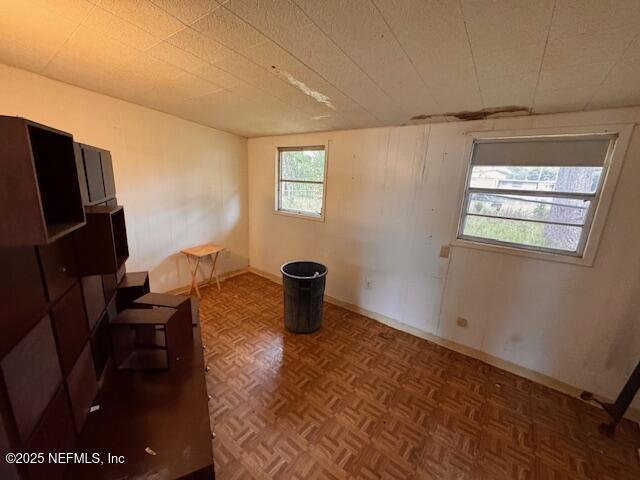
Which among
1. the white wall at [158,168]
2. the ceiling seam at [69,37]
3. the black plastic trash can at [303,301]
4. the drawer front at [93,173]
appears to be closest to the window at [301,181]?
the white wall at [158,168]

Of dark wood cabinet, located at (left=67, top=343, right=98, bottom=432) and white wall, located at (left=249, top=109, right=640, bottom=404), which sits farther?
white wall, located at (left=249, top=109, right=640, bottom=404)

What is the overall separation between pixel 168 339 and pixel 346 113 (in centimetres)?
231

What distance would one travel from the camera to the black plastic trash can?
2.60 metres

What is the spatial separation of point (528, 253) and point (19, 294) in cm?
304

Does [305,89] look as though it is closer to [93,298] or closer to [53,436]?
[93,298]

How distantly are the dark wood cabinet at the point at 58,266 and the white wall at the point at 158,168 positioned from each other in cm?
181

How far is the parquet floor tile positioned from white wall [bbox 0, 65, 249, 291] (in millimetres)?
1380

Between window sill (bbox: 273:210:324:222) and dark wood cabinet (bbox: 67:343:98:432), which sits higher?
window sill (bbox: 273:210:324:222)

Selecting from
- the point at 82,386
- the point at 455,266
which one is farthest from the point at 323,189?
the point at 82,386

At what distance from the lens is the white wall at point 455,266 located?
186 centimetres

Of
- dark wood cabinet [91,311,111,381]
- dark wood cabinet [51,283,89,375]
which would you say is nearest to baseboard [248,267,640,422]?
dark wood cabinet [91,311,111,381]

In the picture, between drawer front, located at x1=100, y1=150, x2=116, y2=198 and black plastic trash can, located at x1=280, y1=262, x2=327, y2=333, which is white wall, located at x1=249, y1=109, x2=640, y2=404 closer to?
black plastic trash can, located at x1=280, y1=262, x2=327, y2=333

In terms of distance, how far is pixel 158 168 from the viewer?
300cm

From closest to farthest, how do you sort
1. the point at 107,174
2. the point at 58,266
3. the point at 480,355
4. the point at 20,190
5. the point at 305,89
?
the point at 20,190
the point at 58,266
the point at 107,174
the point at 305,89
the point at 480,355
